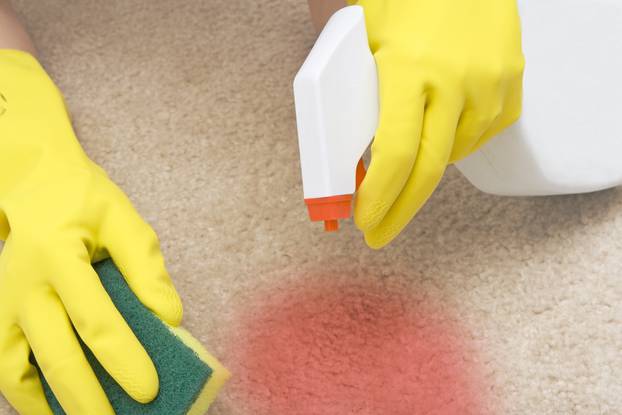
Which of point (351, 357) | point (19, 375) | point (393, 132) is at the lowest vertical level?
point (351, 357)

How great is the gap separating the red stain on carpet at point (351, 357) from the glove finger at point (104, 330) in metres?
0.13

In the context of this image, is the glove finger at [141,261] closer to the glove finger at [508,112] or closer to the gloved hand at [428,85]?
the gloved hand at [428,85]

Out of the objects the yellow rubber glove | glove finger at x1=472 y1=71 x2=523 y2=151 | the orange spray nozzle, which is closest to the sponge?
the yellow rubber glove

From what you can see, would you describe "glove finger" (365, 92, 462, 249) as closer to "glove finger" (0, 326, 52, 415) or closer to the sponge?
the sponge

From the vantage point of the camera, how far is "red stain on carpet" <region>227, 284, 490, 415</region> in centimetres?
68

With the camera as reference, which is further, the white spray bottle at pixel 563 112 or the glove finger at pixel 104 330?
the white spray bottle at pixel 563 112

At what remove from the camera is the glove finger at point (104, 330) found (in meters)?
0.58

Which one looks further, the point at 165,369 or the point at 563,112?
the point at 563,112

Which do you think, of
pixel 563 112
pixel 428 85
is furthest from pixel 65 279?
pixel 563 112

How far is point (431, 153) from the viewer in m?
0.59

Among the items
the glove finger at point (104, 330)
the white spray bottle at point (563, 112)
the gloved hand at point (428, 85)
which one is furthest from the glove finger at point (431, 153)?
the glove finger at point (104, 330)

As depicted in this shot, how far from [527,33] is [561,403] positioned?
1.10 feet

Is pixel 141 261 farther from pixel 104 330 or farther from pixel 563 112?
pixel 563 112

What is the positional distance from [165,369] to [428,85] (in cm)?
30
